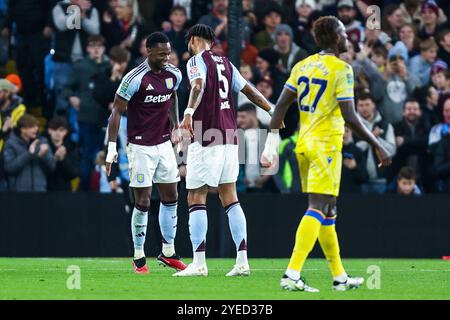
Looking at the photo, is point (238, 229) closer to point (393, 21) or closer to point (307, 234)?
point (307, 234)

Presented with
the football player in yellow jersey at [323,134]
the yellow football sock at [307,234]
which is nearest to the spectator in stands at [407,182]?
the football player in yellow jersey at [323,134]

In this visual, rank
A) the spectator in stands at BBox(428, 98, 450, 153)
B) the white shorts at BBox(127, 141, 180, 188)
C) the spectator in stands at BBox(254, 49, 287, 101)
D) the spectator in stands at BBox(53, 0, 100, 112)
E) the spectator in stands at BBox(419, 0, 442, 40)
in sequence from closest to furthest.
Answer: the white shorts at BBox(127, 141, 180, 188) → the spectator in stands at BBox(428, 98, 450, 153) → the spectator in stands at BBox(254, 49, 287, 101) → the spectator in stands at BBox(53, 0, 100, 112) → the spectator in stands at BBox(419, 0, 442, 40)

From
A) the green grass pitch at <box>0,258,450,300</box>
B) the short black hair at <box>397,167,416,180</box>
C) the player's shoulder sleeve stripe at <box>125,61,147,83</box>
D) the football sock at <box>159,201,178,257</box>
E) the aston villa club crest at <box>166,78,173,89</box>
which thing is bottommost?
the green grass pitch at <box>0,258,450,300</box>

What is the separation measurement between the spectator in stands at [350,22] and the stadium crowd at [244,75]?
0.07 ft

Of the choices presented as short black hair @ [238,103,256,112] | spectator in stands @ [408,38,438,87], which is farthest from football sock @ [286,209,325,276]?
spectator in stands @ [408,38,438,87]

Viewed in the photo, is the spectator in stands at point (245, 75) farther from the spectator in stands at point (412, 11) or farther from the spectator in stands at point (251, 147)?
the spectator in stands at point (412, 11)

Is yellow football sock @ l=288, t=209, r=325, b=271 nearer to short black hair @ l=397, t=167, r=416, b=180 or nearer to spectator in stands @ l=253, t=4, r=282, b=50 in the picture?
short black hair @ l=397, t=167, r=416, b=180

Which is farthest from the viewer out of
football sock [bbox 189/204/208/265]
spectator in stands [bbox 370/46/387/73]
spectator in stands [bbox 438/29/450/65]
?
spectator in stands [bbox 438/29/450/65]

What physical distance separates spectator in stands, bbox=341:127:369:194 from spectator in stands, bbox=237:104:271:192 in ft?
3.63

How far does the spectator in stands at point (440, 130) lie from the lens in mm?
18688

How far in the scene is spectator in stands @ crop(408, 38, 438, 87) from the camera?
19.8 metres

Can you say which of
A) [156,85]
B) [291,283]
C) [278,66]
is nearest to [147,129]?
[156,85]

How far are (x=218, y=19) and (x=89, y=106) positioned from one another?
8.44 ft

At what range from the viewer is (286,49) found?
65.0 ft
